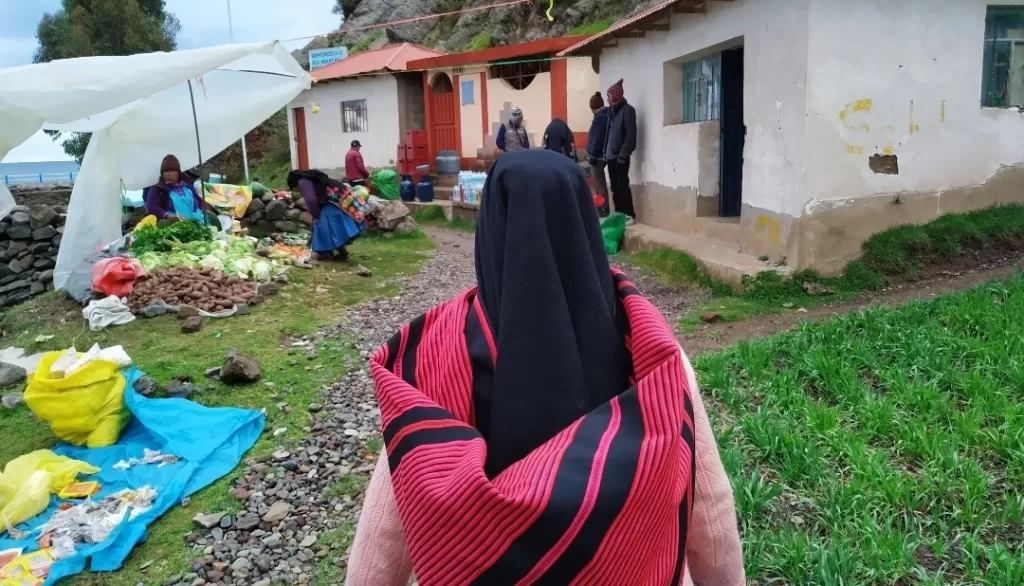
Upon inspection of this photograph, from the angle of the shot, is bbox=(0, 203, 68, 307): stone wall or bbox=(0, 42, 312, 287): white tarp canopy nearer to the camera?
bbox=(0, 42, 312, 287): white tarp canopy

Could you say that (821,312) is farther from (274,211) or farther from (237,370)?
(274,211)

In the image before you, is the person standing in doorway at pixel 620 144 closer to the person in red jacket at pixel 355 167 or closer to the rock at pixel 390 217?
the rock at pixel 390 217

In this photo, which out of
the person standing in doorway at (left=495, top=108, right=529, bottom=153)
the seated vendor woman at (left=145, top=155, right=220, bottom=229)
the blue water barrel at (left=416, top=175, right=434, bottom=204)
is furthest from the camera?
the blue water barrel at (left=416, top=175, right=434, bottom=204)

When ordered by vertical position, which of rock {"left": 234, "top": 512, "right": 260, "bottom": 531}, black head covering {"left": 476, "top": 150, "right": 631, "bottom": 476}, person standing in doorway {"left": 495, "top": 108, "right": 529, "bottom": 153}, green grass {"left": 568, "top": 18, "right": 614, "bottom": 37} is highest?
green grass {"left": 568, "top": 18, "right": 614, "bottom": 37}

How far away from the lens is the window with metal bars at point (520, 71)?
15856mm

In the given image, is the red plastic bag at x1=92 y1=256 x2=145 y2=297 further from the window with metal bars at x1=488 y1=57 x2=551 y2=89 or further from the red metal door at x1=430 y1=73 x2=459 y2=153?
the red metal door at x1=430 y1=73 x2=459 y2=153

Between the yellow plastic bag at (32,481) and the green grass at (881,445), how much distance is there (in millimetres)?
3500

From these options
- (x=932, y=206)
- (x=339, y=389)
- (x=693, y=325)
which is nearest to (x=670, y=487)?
(x=339, y=389)

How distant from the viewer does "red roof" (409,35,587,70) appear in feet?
48.8

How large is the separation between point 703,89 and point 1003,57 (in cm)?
305

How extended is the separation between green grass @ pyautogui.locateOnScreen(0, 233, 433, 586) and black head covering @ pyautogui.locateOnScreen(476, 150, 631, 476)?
2.38m

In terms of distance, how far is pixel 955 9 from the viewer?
6.52 m

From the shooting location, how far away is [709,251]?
778cm

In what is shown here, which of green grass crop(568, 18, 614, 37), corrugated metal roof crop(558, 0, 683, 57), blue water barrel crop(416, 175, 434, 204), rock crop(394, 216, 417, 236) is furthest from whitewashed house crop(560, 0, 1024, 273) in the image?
green grass crop(568, 18, 614, 37)
